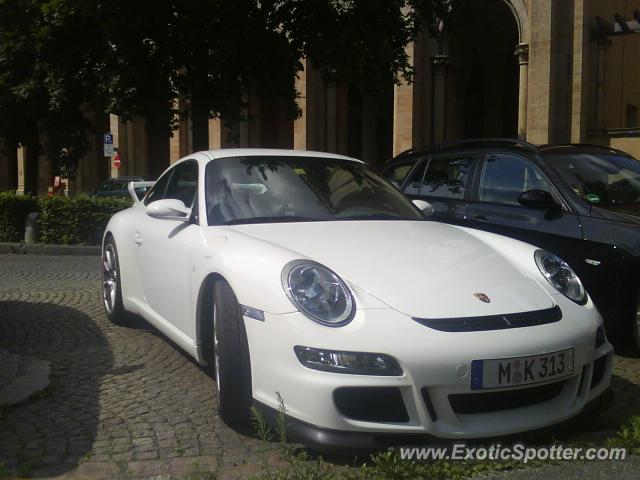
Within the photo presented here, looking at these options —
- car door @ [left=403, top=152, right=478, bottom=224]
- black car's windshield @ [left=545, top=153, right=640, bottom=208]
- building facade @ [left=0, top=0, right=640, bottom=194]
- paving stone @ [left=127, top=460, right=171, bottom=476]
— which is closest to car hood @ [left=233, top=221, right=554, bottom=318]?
paving stone @ [left=127, top=460, right=171, bottom=476]

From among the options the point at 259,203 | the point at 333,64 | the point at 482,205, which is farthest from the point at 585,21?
the point at 259,203

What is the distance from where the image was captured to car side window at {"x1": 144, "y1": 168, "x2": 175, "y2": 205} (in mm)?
5360

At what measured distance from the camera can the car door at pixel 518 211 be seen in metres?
5.23

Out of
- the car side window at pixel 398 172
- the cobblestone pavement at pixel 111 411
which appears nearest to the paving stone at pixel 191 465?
the cobblestone pavement at pixel 111 411

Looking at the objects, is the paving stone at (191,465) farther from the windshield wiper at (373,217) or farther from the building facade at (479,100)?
the building facade at (479,100)

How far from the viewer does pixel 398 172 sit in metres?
7.06

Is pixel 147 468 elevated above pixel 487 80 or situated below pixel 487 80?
below

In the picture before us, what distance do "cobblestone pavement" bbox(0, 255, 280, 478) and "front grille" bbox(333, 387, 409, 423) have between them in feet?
1.80

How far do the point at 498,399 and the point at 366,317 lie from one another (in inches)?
26.2

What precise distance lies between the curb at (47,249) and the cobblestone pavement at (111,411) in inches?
248

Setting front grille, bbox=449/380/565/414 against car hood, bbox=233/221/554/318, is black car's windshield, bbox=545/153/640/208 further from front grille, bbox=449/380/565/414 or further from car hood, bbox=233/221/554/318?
front grille, bbox=449/380/565/414

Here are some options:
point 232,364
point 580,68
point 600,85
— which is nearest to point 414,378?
point 232,364

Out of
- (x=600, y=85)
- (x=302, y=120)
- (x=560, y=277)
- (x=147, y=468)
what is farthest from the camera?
(x=302, y=120)

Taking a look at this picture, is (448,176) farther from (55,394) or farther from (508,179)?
(55,394)
